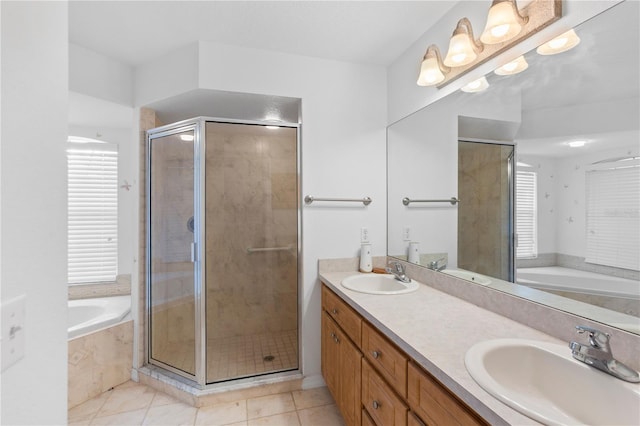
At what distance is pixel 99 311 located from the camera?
97.0 inches

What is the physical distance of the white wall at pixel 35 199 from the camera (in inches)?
20.2

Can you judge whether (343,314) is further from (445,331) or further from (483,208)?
(483,208)

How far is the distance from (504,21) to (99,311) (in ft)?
11.1

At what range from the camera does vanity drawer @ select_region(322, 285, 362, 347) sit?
4.81 ft

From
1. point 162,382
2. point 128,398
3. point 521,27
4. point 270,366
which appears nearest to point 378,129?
point 521,27

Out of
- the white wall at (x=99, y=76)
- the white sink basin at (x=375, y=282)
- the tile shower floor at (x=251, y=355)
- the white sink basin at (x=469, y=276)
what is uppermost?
the white wall at (x=99, y=76)

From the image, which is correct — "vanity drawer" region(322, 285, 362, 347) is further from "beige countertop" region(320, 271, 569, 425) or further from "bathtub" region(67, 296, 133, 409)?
"bathtub" region(67, 296, 133, 409)

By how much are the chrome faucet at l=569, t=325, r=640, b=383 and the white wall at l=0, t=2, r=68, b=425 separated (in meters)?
1.36

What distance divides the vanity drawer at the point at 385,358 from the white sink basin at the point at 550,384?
27 centimetres

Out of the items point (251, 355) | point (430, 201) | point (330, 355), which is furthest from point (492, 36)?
point (251, 355)

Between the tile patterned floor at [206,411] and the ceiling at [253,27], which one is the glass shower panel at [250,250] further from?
the ceiling at [253,27]

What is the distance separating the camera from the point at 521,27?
1.19 m

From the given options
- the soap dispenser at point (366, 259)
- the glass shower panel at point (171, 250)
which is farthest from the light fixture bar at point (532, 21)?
the glass shower panel at point (171, 250)

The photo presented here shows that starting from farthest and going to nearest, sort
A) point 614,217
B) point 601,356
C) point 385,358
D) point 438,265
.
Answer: point 438,265
point 385,358
point 614,217
point 601,356
